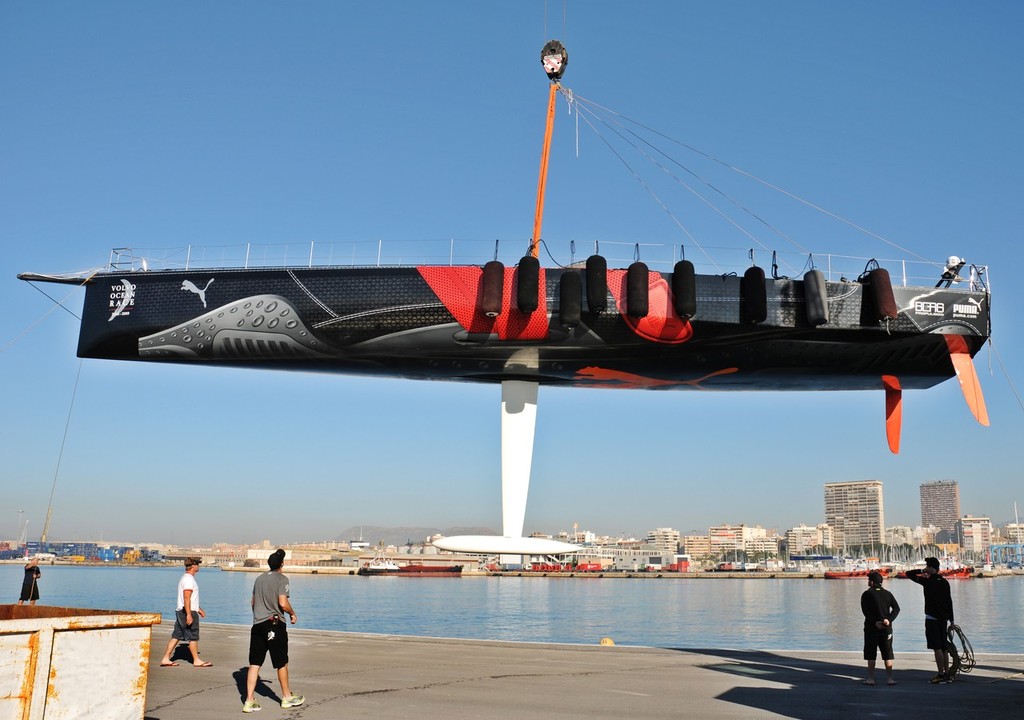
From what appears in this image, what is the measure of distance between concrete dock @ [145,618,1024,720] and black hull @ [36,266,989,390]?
1018 centimetres

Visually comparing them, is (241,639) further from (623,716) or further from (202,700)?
(623,716)

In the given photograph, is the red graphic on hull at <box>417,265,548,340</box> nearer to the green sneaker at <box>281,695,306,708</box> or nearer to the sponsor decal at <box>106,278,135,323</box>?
the sponsor decal at <box>106,278,135,323</box>

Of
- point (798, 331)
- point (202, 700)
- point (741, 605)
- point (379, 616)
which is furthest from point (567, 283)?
point (741, 605)

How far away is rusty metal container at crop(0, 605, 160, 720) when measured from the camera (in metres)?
5.48

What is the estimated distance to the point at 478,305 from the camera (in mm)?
23781

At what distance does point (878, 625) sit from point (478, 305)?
14744 mm

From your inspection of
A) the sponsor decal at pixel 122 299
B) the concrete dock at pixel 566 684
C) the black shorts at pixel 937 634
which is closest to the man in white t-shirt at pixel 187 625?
the concrete dock at pixel 566 684

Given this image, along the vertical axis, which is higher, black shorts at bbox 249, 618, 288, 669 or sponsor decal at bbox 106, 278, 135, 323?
sponsor decal at bbox 106, 278, 135, 323

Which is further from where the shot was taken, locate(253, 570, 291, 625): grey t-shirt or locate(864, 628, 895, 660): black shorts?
locate(864, 628, 895, 660): black shorts

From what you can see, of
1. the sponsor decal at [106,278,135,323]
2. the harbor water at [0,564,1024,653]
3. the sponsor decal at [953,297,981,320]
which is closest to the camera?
the sponsor decal at [953,297,981,320]

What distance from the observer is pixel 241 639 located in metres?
16.2

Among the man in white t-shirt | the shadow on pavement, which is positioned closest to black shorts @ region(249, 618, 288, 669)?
the man in white t-shirt

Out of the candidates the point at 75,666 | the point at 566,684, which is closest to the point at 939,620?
the point at 566,684

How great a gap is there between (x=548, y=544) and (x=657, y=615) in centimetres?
3690
